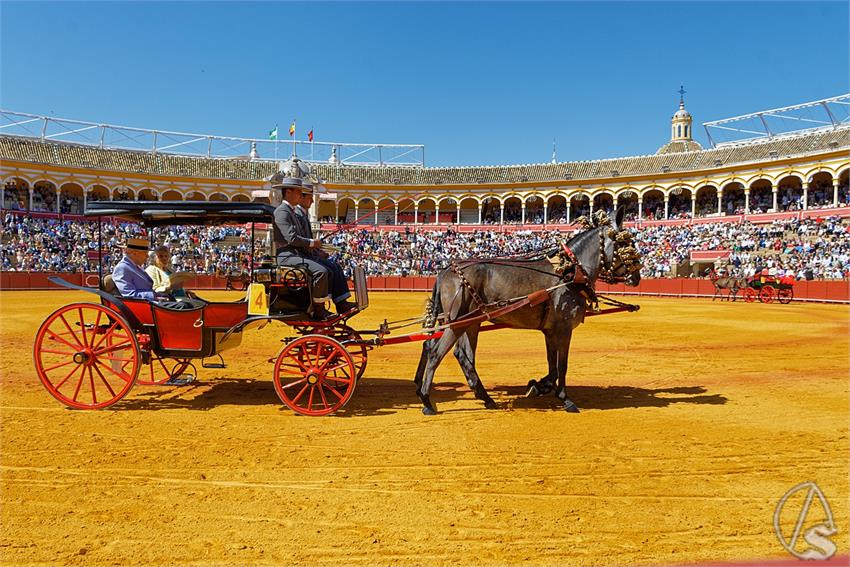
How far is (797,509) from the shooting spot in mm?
3373

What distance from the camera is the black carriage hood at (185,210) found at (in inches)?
213

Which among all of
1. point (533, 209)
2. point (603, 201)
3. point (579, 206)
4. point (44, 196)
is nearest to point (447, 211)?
point (533, 209)

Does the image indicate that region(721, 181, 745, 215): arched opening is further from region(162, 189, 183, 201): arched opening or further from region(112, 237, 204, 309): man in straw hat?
region(162, 189, 183, 201): arched opening

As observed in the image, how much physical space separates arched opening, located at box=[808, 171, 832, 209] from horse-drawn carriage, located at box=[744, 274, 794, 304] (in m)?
14.2

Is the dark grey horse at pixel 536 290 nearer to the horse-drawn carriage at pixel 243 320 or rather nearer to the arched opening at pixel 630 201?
the horse-drawn carriage at pixel 243 320

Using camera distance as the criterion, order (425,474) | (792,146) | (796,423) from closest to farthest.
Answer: (425,474)
(796,423)
(792,146)

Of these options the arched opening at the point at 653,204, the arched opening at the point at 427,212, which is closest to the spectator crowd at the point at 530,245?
the arched opening at the point at 653,204

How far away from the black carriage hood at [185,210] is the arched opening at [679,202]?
139ft

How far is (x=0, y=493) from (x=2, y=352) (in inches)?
275

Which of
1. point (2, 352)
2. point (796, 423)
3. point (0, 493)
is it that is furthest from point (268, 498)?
point (2, 352)

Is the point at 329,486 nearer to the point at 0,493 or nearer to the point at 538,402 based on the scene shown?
the point at 0,493

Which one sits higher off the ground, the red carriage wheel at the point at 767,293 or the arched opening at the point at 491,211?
the arched opening at the point at 491,211

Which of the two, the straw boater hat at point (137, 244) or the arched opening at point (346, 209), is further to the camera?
the arched opening at point (346, 209)

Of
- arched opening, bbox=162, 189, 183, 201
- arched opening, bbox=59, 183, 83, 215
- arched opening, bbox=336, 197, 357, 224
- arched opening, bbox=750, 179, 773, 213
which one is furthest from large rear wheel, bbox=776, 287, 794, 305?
arched opening, bbox=59, 183, 83, 215
